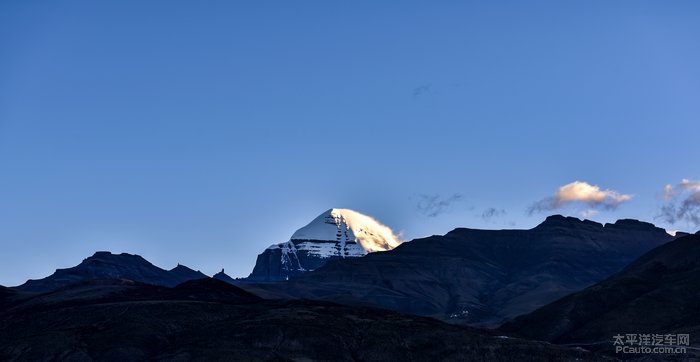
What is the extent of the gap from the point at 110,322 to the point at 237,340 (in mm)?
32535

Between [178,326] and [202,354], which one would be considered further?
[178,326]

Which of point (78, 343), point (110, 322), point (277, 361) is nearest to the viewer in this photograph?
point (277, 361)

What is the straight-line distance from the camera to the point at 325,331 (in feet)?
615

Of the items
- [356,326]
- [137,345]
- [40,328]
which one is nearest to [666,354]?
[356,326]

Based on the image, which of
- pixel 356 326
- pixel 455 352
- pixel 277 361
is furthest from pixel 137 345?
pixel 455 352

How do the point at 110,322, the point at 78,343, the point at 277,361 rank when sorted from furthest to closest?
1. the point at 110,322
2. the point at 78,343
3. the point at 277,361

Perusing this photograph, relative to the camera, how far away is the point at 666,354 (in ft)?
582

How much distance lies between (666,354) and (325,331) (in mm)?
66193

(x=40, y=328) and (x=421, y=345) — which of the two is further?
(x=40, y=328)

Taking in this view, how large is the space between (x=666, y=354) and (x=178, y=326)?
9811 centimetres

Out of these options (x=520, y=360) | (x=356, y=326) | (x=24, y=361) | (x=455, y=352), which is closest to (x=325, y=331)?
(x=356, y=326)

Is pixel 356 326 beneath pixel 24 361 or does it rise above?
above

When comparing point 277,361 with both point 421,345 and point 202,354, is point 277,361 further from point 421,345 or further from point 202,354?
point 421,345

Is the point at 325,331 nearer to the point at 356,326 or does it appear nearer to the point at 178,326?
the point at 356,326
